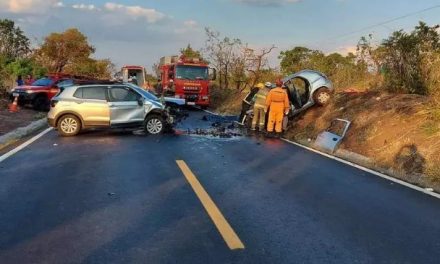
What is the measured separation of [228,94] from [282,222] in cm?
3271

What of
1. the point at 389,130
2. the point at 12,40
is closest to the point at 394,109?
the point at 389,130

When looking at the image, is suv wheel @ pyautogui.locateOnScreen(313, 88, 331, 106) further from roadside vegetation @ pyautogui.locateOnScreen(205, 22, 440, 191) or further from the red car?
the red car

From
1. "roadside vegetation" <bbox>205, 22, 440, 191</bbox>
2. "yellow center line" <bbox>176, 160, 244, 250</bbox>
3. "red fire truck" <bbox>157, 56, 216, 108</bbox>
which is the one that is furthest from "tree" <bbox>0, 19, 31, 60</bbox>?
"yellow center line" <bbox>176, 160, 244, 250</bbox>

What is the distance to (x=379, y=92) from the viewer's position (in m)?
18.5

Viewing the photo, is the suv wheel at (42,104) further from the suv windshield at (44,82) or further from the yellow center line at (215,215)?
the yellow center line at (215,215)

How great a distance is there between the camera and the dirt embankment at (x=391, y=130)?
1073cm

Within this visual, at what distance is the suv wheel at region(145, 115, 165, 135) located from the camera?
16.7m

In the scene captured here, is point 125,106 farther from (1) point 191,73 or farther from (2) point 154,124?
(1) point 191,73

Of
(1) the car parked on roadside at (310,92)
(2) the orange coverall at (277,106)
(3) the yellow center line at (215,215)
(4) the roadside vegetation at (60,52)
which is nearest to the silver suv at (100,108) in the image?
(2) the orange coverall at (277,106)

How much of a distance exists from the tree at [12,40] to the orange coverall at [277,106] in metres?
41.9

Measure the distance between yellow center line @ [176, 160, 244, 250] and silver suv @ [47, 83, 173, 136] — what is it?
22.8ft

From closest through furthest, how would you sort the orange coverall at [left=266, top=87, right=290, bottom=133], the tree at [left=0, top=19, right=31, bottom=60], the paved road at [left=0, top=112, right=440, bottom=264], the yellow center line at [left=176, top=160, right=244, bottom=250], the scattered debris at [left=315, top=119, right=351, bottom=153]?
the paved road at [left=0, top=112, right=440, bottom=264] → the yellow center line at [left=176, top=160, right=244, bottom=250] → the scattered debris at [left=315, top=119, right=351, bottom=153] → the orange coverall at [left=266, top=87, right=290, bottom=133] → the tree at [left=0, top=19, right=31, bottom=60]

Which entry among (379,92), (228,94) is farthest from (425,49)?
(228,94)

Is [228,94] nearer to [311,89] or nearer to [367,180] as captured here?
[311,89]
